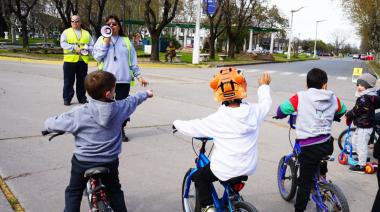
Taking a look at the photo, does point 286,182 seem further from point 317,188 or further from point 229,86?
point 229,86

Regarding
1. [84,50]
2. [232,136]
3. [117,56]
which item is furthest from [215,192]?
[84,50]

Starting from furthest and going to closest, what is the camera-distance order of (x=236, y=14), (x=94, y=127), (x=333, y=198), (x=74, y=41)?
(x=236, y=14) → (x=74, y=41) → (x=333, y=198) → (x=94, y=127)

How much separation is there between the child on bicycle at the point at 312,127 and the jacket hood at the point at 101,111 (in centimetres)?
181

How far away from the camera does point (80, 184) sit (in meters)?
2.94

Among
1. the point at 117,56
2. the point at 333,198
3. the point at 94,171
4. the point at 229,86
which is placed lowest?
the point at 333,198

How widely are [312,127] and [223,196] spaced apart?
3.81 ft

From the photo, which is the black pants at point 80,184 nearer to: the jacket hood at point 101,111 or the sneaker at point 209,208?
the jacket hood at point 101,111

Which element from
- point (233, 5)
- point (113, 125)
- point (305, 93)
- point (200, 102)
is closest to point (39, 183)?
point (113, 125)

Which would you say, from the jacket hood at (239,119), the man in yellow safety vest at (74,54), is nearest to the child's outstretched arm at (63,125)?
the jacket hood at (239,119)

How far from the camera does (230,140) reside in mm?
2826

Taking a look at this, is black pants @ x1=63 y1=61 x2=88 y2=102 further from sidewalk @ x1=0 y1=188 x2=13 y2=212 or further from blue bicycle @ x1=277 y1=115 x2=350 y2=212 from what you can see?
blue bicycle @ x1=277 y1=115 x2=350 y2=212

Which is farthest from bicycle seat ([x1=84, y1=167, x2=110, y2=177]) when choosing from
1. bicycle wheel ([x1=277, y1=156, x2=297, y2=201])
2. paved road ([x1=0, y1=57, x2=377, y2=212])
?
bicycle wheel ([x1=277, y1=156, x2=297, y2=201])

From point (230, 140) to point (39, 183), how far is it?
8.18ft

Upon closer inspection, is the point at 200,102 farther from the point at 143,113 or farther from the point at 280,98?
the point at 280,98
